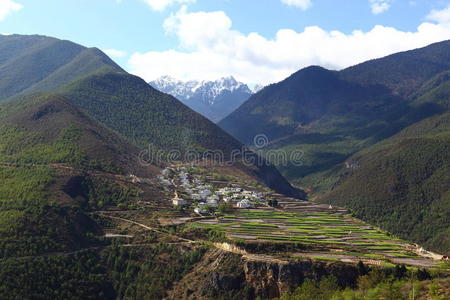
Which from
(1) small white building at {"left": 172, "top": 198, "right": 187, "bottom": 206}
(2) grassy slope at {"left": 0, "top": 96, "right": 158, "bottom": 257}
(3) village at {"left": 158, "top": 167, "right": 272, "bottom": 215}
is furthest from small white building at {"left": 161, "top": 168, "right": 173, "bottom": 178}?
(1) small white building at {"left": 172, "top": 198, "right": 187, "bottom": 206}

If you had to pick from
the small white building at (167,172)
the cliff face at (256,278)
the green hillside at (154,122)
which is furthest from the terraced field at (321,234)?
the green hillside at (154,122)

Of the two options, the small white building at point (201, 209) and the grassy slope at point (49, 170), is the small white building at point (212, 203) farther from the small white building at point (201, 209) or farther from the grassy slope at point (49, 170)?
the grassy slope at point (49, 170)

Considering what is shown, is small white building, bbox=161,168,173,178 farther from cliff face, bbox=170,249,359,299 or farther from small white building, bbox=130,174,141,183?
cliff face, bbox=170,249,359,299

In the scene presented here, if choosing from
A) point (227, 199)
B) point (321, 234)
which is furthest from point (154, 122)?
point (321, 234)

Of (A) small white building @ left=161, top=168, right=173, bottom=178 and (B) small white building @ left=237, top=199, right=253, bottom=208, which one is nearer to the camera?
(B) small white building @ left=237, top=199, right=253, bottom=208

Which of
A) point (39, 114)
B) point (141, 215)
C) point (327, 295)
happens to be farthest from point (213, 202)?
point (39, 114)

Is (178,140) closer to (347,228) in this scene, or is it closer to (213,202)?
(213,202)
